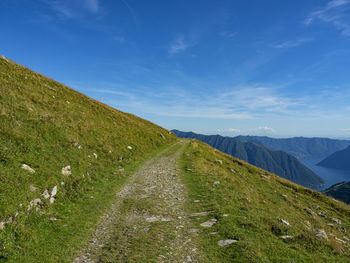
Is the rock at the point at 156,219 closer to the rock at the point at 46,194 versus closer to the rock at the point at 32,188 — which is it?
the rock at the point at 46,194

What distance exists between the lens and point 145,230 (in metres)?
9.78

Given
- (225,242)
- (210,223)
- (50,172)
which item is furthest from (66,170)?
(225,242)

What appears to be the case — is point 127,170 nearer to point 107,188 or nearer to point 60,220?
point 107,188

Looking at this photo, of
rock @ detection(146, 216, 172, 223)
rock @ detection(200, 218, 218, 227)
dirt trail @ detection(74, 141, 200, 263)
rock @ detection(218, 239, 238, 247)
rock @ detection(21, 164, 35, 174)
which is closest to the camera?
dirt trail @ detection(74, 141, 200, 263)

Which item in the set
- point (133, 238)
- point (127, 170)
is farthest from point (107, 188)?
point (133, 238)

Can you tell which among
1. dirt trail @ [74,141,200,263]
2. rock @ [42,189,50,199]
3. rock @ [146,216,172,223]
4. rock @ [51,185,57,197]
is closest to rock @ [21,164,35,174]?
rock @ [51,185,57,197]

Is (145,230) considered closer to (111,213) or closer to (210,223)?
(111,213)

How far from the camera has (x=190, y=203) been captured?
538 inches

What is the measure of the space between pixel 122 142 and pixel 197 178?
1350 cm

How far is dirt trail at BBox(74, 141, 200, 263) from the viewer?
7.74m

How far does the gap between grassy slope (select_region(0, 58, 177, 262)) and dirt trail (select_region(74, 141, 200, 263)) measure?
905 millimetres

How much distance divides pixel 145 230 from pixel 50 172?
8.17 meters

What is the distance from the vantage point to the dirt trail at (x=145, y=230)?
25.4 ft

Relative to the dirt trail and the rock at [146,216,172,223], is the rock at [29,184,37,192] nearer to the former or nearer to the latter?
the dirt trail
